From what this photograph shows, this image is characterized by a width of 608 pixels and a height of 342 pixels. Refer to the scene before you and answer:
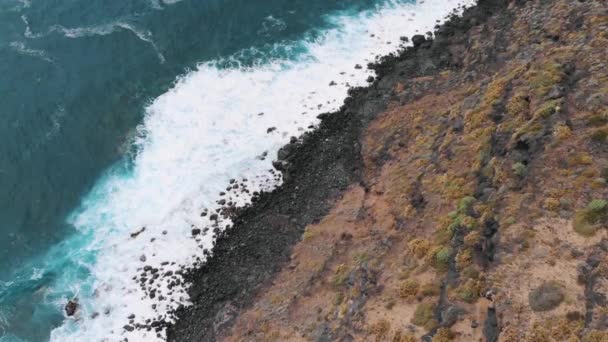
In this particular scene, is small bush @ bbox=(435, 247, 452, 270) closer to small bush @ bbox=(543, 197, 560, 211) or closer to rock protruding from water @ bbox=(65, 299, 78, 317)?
small bush @ bbox=(543, 197, 560, 211)

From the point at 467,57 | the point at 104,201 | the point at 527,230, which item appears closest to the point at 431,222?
the point at 527,230

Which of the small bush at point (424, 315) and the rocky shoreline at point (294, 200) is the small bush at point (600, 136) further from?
the rocky shoreline at point (294, 200)

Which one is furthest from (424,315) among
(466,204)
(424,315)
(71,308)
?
(71,308)

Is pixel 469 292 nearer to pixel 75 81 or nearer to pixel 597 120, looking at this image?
pixel 597 120

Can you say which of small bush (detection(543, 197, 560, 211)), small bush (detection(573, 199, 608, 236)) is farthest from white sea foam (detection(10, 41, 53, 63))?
small bush (detection(573, 199, 608, 236))

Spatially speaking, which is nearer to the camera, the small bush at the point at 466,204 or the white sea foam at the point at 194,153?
the small bush at the point at 466,204

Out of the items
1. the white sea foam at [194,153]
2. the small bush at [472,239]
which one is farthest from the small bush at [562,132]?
the white sea foam at [194,153]

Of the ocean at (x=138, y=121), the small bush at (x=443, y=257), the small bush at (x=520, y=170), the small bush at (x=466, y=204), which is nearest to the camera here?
the small bush at (x=443, y=257)
